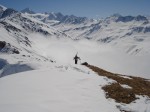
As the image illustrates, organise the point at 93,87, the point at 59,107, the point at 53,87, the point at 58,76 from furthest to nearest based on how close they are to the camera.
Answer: the point at 58,76
the point at 93,87
the point at 53,87
the point at 59,107

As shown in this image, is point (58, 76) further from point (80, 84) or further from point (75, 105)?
point (75, 105)

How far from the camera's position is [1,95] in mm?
20859

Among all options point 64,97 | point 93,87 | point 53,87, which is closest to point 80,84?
point 93,87

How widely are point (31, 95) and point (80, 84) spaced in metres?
6.95

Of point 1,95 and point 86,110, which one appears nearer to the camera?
point 86,110

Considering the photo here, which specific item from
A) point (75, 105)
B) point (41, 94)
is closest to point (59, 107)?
point (75, 105)

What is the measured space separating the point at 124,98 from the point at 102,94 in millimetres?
2209

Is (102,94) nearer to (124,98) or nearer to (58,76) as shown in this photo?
(124,98)

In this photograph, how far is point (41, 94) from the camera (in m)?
21.2

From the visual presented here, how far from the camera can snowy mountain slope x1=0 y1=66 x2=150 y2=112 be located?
1836 centimetres

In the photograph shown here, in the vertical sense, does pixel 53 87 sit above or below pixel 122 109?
above

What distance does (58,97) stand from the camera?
20.7m

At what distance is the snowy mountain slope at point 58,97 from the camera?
60.2 ft

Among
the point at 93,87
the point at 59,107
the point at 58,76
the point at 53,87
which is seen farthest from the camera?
the point at 58,76
